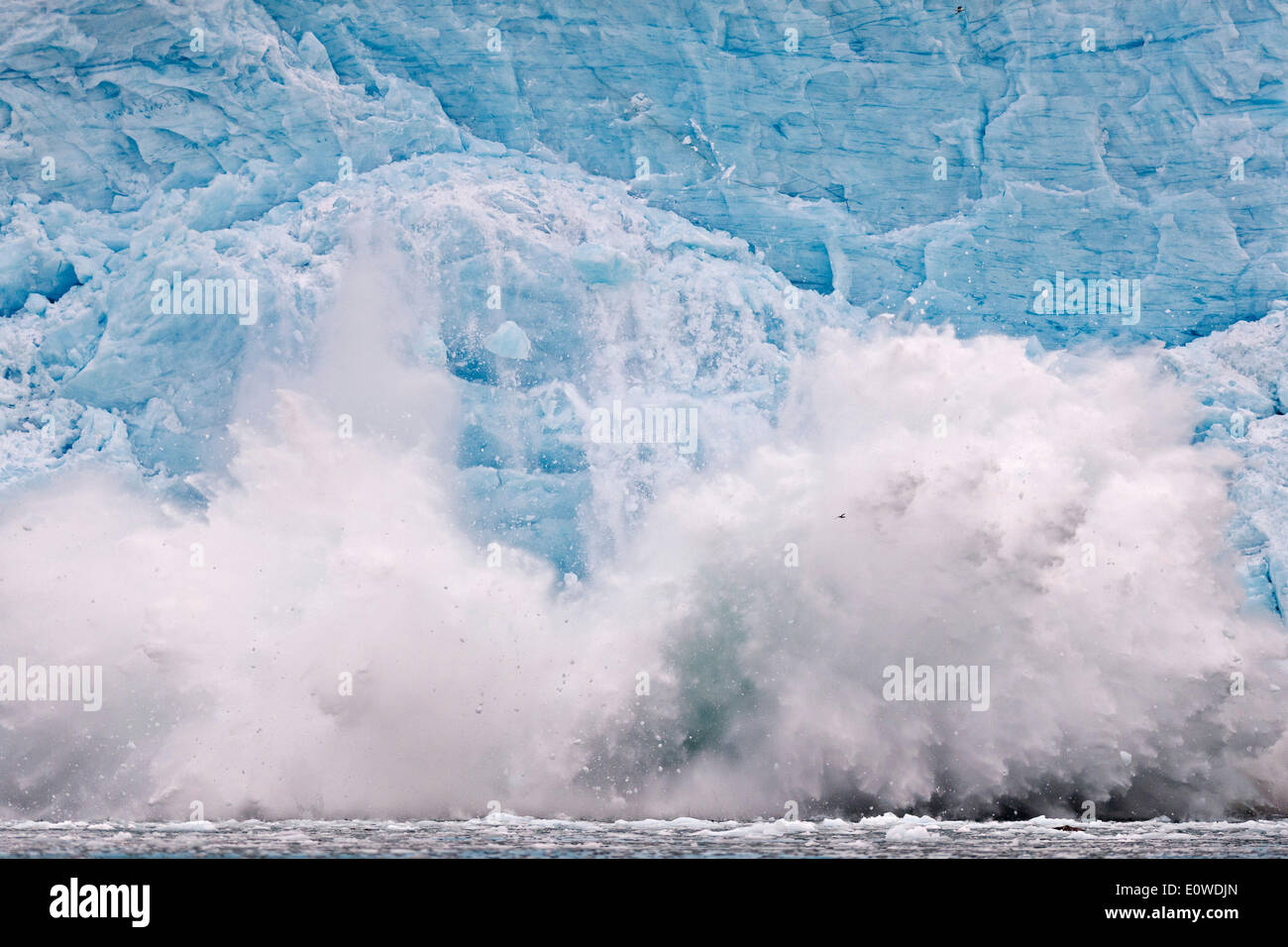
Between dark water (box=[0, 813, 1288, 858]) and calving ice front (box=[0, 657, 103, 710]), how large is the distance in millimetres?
1208

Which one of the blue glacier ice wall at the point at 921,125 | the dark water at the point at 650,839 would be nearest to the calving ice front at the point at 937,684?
the dark water at the point at 650,839

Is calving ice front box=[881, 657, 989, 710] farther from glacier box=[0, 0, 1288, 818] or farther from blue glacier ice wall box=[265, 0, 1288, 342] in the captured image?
blue glacier ice wall box=[265, 0, 1288, 342]

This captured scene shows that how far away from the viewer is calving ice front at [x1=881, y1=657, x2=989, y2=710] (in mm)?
10734

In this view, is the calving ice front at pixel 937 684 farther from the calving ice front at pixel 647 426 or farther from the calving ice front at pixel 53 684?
the calving ice front at pixel 53 684

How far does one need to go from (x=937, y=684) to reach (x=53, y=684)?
27.5ft

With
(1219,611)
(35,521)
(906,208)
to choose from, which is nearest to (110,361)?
(35,521)

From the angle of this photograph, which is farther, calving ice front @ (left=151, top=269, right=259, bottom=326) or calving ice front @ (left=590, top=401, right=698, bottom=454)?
calving ice front @ (left=590, top=401, right=698, bottom=454)

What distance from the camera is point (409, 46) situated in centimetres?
1355

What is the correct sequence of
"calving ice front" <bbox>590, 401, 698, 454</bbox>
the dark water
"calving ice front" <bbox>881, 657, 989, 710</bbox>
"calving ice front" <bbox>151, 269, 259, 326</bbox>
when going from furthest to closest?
"calving ice front" <bbox>590, 401, 698, 454</bbox>
"calving ice front" <bbox>151, 269, 259, 326</bbox>
"calving ice front" <bbox>881, 657, 989, 710</bbox>
the dark water
